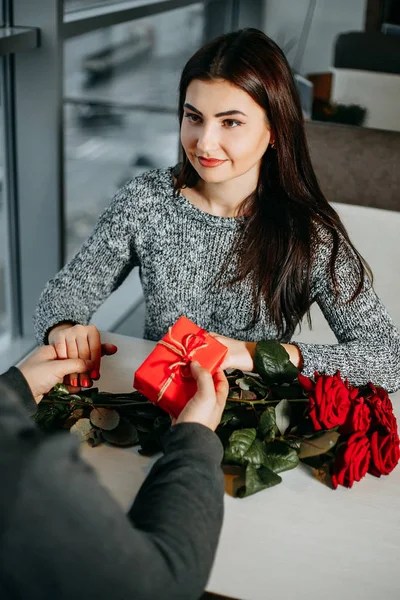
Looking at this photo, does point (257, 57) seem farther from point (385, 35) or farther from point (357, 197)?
point (385, 35)

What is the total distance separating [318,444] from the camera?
1026 millimetres

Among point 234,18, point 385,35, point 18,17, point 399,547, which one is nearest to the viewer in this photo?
point 399,547

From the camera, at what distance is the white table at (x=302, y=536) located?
0.85 m

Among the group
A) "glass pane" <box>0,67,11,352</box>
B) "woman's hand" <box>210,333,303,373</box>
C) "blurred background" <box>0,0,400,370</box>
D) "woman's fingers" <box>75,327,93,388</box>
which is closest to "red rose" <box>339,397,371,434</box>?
"woman's hand" <box>210,333,303,373</box>

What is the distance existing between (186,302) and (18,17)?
1036mm

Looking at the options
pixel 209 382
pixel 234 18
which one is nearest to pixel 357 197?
pixel 209 382

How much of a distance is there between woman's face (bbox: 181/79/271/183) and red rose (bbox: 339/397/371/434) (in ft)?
1.84

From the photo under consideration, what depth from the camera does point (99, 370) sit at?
128 centimetres

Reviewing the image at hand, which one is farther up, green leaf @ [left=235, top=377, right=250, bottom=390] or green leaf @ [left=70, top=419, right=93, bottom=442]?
green leaf @ [left=235, top=377, right=250, bottom=390]

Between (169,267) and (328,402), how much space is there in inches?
23.8

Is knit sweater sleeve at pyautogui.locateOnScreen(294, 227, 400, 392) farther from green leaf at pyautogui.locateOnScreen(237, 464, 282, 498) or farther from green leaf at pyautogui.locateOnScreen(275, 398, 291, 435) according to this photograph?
green leaf at pyautogui.locateOnScreen(237, 464, 282, 498)

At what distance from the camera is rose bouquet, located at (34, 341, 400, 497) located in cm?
102

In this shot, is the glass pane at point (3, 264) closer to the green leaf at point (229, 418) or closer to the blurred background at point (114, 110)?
the blurred background at point (114, 110)

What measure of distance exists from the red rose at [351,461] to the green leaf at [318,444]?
21 millimetres
